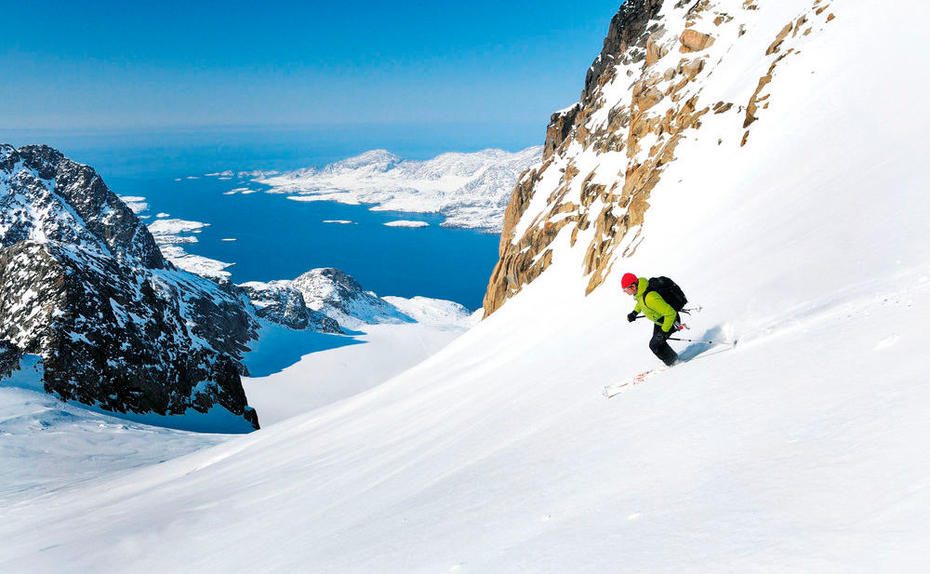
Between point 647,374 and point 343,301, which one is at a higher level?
point 647,374

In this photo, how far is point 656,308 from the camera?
784 centimetres

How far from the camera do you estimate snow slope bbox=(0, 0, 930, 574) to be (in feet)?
11.2

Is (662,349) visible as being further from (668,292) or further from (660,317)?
(668,292)

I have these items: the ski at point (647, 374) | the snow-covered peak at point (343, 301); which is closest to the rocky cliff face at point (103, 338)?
the ski at point (647, 374)

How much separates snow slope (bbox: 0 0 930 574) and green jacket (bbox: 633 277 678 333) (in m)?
0.78

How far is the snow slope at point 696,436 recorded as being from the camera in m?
3.42

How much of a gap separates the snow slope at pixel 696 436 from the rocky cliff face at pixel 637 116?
313 cm

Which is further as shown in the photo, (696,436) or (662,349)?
(662,349)

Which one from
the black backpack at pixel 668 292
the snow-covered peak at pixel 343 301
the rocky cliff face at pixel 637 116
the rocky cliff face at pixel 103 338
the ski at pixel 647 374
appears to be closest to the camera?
the ski at pixel 647 374

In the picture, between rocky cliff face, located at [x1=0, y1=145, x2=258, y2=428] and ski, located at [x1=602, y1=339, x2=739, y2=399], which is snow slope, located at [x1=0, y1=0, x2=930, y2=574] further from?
rocky cliff face, located at [x1=0, y1=145, x2=258, y2=428]

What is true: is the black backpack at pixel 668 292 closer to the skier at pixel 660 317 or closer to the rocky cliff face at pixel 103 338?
the skier at pixel 660 317

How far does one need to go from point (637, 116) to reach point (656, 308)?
26.0 meters

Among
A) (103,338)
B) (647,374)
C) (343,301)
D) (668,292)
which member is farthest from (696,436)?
(343,301)

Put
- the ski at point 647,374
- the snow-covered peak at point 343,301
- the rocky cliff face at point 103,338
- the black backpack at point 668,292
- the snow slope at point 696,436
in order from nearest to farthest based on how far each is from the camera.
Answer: the snow slope at point 696,436, the ski at point 647,374, the black backpack at point 668,292, the rocky cliff face at point 103,338, the snow-covered peak at point 343,301
